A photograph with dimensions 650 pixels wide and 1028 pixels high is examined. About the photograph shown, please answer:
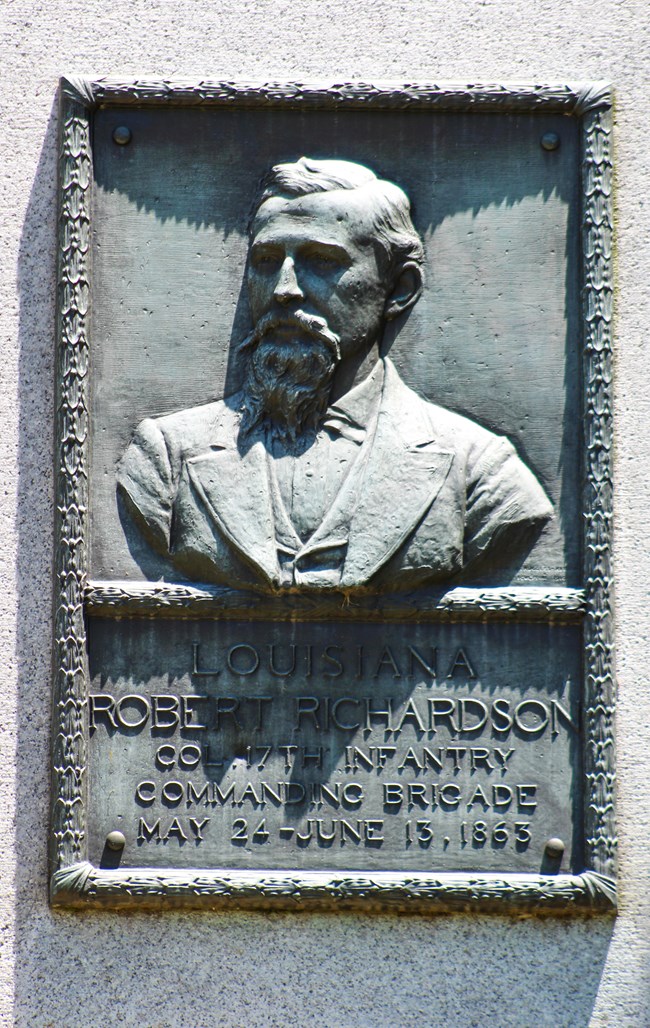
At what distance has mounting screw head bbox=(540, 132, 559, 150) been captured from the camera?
570cm

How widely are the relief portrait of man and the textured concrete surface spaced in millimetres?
439

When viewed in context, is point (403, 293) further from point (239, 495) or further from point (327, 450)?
point (239, 495)

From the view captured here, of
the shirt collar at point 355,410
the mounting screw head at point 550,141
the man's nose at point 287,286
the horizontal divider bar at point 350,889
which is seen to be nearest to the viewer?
the horizontal divider bar at point 350,889

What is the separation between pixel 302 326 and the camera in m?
5.50

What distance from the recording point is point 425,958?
5418 mm

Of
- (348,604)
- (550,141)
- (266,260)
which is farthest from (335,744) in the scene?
(550,141)

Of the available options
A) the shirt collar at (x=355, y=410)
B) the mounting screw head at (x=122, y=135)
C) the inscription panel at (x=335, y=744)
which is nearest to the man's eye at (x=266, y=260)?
the shirt collar at (x=355, y=410)

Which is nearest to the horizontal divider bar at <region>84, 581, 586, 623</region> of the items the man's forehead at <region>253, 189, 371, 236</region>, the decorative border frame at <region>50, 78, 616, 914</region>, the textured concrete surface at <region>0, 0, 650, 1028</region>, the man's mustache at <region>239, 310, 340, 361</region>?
the decorative border frame at <region>50, 78, 616, 914</region>

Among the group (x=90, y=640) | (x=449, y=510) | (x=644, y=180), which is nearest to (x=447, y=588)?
(x=449, y=510)

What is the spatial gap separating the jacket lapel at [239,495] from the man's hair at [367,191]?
0.86 m

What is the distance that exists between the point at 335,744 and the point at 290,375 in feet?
4.29

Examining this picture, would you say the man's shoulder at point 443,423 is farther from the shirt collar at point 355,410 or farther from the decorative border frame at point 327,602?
the decorative border frame at point 327,602

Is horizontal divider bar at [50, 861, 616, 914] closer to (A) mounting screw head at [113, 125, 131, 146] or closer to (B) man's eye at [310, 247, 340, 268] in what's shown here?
(B) man's eye at [310, 247, 340, 268]

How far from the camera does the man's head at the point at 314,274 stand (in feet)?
18.1
